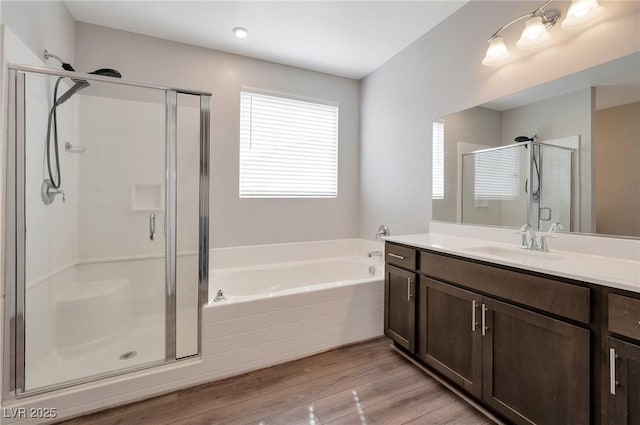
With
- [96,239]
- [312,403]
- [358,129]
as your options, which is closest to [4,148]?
[96,239]

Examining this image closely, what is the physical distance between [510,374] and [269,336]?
1.40m

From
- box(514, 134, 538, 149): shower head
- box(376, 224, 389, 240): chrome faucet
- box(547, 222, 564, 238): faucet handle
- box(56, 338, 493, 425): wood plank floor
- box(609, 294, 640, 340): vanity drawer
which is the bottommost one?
box(56, 338, 493, 425): wood plank floor

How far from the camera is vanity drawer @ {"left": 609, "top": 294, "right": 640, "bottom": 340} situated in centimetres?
91

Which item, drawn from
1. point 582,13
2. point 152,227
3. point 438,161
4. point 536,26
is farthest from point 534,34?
point 152,227

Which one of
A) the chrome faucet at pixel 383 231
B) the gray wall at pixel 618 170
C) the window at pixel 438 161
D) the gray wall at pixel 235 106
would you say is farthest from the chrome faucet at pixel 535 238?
the gray wall at pixel 235 106

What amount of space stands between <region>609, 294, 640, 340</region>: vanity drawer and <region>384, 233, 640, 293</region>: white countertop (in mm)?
45

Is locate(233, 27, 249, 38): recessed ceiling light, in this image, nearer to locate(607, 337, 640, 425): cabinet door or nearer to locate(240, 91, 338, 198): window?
locate(240, 91, 338, 198): window

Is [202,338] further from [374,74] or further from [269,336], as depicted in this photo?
[374,74]

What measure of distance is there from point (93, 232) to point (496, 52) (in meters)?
3.16

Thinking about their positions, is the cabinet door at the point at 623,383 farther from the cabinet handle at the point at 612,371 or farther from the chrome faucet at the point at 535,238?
the chrome faucet at the point at 535,238

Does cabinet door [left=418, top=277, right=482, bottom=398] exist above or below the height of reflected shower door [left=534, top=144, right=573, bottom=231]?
below

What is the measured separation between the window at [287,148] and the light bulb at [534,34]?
192 cm

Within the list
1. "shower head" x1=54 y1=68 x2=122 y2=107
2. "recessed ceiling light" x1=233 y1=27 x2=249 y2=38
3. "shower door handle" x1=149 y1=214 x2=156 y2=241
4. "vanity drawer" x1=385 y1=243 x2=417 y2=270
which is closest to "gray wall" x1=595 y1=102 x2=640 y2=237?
"vanity drawer" x1=385 y1=243 x2=417 y2=270

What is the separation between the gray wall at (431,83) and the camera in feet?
4.75
